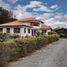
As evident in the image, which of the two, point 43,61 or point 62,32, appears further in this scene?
point 62,32

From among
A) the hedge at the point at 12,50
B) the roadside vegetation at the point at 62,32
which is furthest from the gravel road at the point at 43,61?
the roadside vegetation at the point at 62,32

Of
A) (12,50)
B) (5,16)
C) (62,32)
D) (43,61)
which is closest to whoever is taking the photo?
(12,50)

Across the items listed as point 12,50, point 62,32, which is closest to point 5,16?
point 62,32

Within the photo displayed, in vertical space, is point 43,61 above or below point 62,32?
below

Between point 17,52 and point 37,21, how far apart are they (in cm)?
4562

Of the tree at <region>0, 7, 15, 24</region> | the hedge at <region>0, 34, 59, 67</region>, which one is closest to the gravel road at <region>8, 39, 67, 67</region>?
the hedge at <region>0, 34, 59, 67</region>

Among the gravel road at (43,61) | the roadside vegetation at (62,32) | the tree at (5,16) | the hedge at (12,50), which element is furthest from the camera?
the roadside vegetation at (62,32)

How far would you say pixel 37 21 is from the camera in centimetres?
6003

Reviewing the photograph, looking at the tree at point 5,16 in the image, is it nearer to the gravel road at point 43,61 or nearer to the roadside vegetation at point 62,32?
the roadside vegetation at point 62,32

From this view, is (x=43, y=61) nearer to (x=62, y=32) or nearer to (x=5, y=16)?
(x=62, y=32)

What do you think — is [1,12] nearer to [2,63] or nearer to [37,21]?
[37,21]

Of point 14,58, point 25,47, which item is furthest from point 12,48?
point 25,47

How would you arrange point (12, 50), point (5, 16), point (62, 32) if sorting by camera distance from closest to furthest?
point (12, 50) < point (62, 32) < point (5, 16)

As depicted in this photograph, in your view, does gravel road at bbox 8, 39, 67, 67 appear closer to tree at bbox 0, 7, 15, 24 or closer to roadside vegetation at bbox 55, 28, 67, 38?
roadside vegetation at bbox 55, 28, 67, 38
